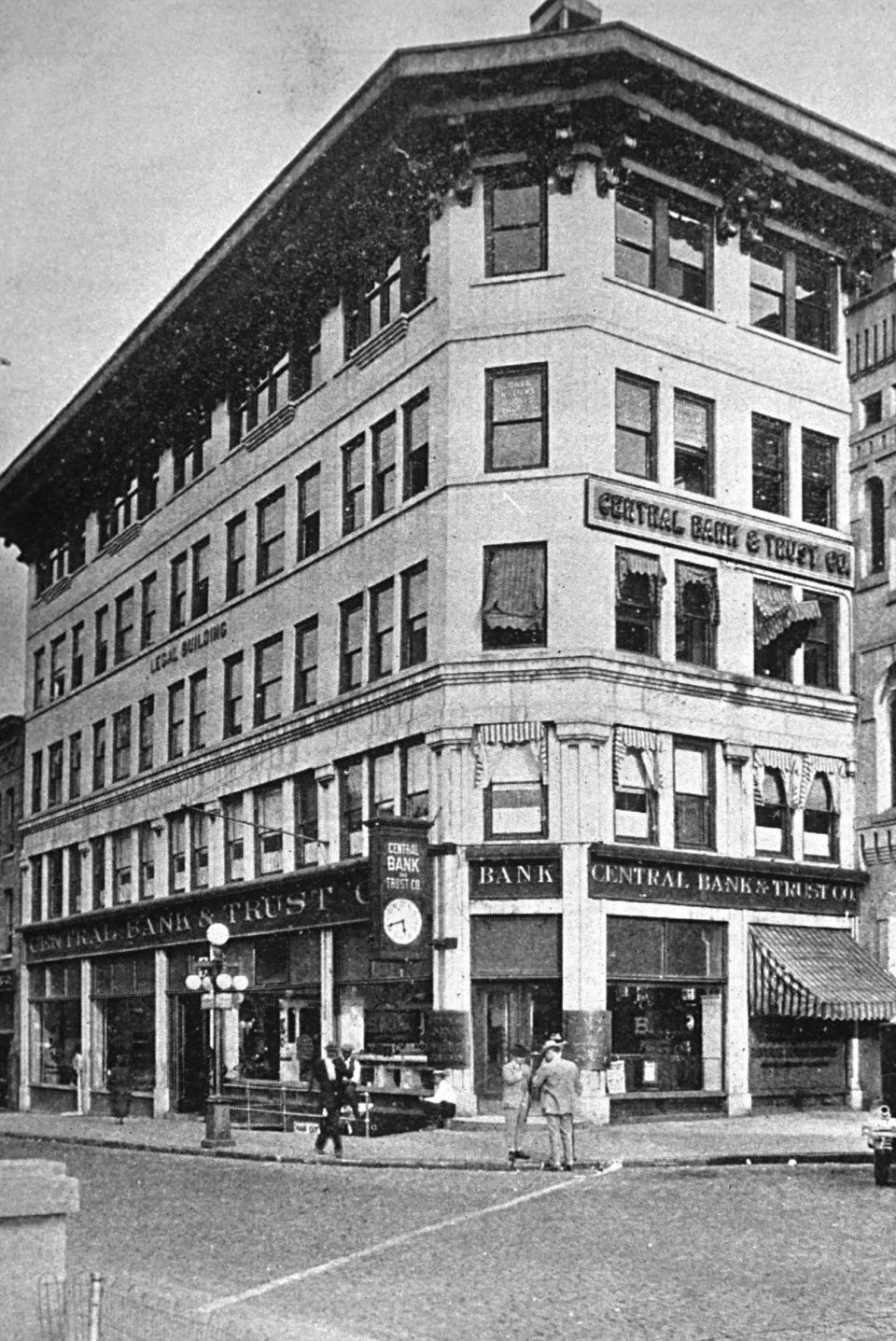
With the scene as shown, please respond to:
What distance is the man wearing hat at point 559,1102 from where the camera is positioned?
24.2 metres

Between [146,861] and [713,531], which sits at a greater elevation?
[713,531]

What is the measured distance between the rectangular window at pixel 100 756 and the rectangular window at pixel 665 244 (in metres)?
23.7

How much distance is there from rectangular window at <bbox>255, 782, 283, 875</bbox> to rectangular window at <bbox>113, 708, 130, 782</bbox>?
31.1 feet

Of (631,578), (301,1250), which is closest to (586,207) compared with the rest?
(631,578)

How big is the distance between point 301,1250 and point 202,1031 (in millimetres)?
26607

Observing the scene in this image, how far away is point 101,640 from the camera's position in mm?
52344

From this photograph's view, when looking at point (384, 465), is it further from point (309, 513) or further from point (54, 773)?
point (54, 773)

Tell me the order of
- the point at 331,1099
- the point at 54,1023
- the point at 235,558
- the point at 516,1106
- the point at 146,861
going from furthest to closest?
the point at 54,1023 → the point at 146,861 → the point at 235,558 → the point at 331,1099 → the point at 516,1106

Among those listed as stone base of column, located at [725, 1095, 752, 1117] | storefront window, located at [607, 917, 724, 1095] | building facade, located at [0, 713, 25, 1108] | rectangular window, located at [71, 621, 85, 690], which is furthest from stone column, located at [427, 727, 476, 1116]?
building facade, located at [0, 713, 25, 1108]

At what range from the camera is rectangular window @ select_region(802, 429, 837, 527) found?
3653cm

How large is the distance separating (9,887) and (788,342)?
3464 cm

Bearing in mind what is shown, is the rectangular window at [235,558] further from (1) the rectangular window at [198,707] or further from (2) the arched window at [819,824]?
(2) the arched window at [819,824]

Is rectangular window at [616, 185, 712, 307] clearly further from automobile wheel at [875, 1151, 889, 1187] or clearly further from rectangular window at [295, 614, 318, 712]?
automobile wheel at [875, 1151, 889, 1187]

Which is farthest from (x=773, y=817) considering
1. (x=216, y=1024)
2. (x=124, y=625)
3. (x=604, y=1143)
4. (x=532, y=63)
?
(x=124, y=625)
